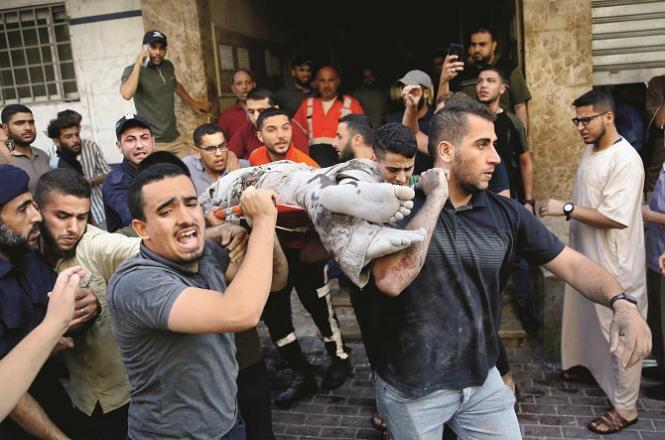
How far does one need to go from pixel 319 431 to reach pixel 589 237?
253cm

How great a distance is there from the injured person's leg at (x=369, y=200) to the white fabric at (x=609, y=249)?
2765 millimetres

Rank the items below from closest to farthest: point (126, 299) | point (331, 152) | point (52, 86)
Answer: point (126, 299) → point (331, 152) → point (52, 86)

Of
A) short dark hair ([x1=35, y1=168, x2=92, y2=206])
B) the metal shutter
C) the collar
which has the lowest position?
the collar

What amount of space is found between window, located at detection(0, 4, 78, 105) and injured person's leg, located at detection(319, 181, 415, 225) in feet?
23.3

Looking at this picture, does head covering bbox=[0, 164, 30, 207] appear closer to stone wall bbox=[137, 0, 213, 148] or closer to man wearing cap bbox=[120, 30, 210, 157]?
man wearing cap bbox=[120, 30, 210, 157]

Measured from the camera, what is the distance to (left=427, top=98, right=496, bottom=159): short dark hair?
9.06 feet

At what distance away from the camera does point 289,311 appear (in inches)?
191

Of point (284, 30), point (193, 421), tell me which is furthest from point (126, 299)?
point (284, 30)

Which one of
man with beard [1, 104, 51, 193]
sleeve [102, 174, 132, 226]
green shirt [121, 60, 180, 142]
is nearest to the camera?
sleeve [102, 174, 132, 226]

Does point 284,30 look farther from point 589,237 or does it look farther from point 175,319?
point 175,319

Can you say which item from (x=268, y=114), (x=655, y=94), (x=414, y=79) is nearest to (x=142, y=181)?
(x=268, y=114)

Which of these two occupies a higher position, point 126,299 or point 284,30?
point 284,30

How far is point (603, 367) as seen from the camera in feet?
14.7

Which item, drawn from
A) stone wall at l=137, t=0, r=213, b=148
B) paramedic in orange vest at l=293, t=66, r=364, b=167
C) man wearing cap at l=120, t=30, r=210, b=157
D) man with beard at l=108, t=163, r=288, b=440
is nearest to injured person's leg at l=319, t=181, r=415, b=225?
man with beard at l=108, t=163, r=288, b=440
